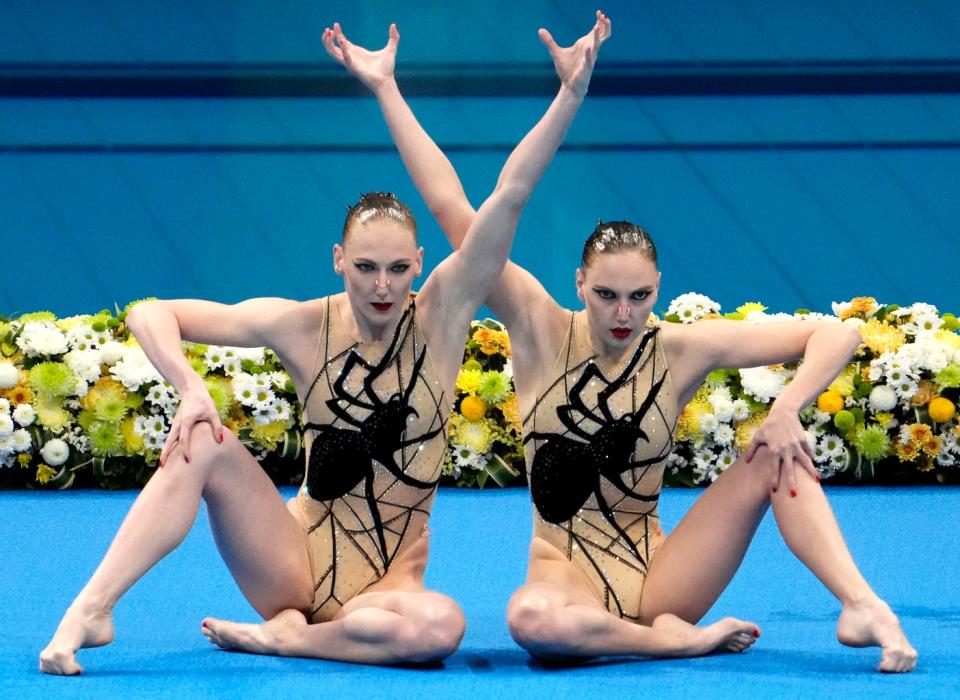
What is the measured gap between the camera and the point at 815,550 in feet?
9.19

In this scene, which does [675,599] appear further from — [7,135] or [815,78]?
[7,135]

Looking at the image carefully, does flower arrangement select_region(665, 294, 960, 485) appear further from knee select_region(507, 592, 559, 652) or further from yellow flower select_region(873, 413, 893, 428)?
knee select_region(507, 592, 559, 652)

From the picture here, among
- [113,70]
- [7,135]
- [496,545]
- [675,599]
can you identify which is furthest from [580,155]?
[675,599]

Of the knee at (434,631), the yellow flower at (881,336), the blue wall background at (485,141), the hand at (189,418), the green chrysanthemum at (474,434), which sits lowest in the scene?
the knee at (434,631)

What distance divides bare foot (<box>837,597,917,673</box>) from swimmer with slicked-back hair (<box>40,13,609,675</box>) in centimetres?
68

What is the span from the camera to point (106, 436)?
510 cm

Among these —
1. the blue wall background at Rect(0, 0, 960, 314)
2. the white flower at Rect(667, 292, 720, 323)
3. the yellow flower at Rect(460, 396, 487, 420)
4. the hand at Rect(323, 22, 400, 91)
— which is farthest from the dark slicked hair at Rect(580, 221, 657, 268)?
the blue wall background at Rect(0, 0, 960, 314)

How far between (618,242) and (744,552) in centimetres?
63

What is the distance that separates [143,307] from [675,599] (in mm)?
1144

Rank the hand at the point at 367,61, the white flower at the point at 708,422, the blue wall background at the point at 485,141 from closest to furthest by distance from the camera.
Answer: the hand at the point at 367,61 → the white flower at the point at 708,422 → the blue wall background at the point at 485,141

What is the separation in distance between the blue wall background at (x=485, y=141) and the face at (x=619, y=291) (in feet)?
15.4

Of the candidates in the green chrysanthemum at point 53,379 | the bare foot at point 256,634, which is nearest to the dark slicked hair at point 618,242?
the bare foot at point 256,634

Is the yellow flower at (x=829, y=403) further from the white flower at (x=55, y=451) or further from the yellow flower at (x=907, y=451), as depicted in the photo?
Answer: the white flower at (x=55, y=451)

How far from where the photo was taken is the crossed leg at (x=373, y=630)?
2748 mm
